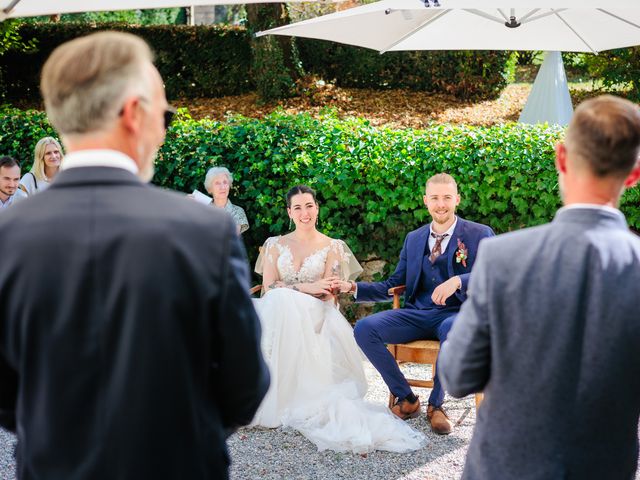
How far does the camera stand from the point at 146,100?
1.78 m

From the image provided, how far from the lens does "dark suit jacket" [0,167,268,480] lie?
5.53 feet

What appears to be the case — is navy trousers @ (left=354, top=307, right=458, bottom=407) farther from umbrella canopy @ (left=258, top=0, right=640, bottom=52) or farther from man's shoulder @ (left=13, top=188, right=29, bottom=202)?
man's shoulder @ (left=13, top=188, right=29, bottom=202)

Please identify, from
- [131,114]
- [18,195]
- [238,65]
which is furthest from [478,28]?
[238,65]

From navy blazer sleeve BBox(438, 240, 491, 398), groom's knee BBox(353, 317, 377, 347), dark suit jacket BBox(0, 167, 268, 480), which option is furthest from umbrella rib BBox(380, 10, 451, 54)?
dark suit jacket BBox(0, 167, 268, 480)

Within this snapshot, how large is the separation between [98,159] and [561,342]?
3.91 feet

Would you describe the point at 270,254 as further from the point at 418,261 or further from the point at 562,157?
the point at 562,157

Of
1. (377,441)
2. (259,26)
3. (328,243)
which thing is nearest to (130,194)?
(377,441)

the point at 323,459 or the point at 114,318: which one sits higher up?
the point at 114,318

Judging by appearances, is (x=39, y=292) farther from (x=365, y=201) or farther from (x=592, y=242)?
(x=365, y=201)

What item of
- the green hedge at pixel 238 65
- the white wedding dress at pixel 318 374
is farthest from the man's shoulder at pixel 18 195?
the green hedge at pixel 238 65

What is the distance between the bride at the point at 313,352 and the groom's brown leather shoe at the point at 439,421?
7.6 inches

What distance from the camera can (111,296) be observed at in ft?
5.51

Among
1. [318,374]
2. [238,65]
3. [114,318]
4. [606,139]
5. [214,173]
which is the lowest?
[318,374]

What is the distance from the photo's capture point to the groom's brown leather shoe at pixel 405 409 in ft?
17.5
